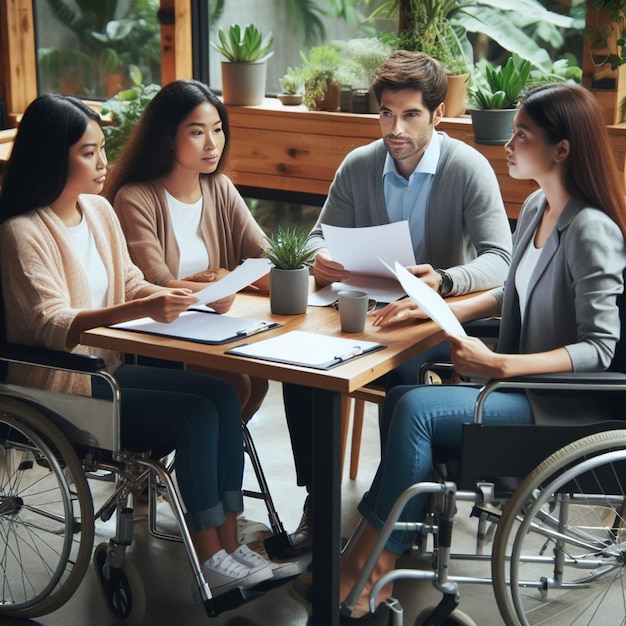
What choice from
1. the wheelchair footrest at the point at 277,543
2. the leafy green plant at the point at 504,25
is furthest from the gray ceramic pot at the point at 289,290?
the leafy green plant at the point at 504,25

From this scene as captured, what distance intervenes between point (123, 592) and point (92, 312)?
2.05 ft

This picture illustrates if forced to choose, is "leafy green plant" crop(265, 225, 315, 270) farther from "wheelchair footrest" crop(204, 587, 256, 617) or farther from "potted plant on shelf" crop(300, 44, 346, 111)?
"potted plant on shelf" crop(300, 44, 346, 111)

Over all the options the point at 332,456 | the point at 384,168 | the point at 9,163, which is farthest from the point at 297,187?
the point at 332,456

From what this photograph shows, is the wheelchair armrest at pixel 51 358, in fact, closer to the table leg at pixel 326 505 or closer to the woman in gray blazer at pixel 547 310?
the table leg at pixel 326 505

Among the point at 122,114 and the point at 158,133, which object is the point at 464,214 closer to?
the point at 158,133

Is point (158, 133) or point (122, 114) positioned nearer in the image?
point (158, 133)

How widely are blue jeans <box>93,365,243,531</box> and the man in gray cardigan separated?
0.32m

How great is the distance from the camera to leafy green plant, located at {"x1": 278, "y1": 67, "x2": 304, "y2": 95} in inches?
163

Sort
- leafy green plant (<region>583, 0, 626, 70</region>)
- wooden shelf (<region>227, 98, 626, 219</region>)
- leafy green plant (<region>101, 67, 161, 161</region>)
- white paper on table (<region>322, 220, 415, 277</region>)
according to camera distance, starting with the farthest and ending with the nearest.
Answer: leafy green plant (<region>101, 67, 161, 161</region>), wooden shelf (<region>227, 98, 626, 219</region>), leafy green plant (<region>583, 0, 626, 70</region>), white paper on table (<region>322, 220, 415, 277</region>)

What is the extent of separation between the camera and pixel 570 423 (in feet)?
6.85

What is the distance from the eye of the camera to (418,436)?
7.00 ft

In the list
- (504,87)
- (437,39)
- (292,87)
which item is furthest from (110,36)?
(504,87)

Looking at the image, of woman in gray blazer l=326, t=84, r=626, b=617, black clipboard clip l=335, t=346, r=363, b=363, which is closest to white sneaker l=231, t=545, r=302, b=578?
woman in gray blazer l=326, t=84, r=626, b=617

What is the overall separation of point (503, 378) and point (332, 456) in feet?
1.20
